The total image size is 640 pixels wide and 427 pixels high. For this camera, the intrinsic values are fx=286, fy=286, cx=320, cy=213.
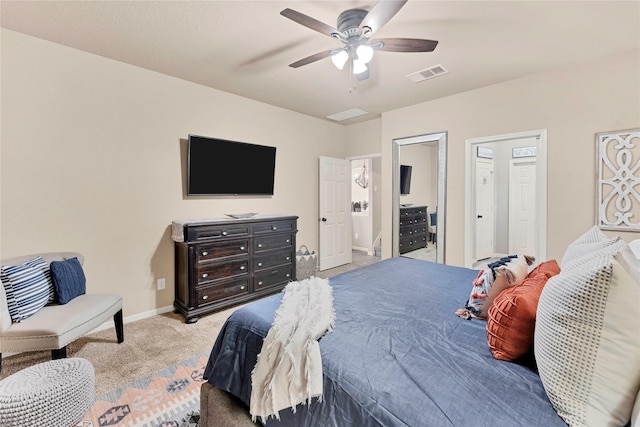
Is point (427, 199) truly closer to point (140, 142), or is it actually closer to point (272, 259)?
point (272, 259)

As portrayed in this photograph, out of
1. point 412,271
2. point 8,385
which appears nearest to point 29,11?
point 8,385

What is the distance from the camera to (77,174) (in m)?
2.75

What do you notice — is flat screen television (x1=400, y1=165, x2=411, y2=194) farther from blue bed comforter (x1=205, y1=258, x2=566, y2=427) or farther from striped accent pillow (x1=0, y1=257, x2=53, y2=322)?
striped accent pillow (x1=0, y1=257, x2=53, y2=322)

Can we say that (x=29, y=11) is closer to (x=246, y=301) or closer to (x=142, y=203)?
(x=142, y=203)

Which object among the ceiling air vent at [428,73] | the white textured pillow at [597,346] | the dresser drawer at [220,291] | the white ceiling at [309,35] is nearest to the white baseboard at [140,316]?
the dresser drawer at [220,291]

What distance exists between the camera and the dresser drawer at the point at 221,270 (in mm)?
3143

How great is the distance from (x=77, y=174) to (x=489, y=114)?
4.63 metres

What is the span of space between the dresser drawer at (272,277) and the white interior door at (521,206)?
4003mm

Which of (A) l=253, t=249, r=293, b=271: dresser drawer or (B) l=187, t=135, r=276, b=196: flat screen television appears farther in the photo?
(A) l=253, t=249, r=293, b=271: dresser drawer

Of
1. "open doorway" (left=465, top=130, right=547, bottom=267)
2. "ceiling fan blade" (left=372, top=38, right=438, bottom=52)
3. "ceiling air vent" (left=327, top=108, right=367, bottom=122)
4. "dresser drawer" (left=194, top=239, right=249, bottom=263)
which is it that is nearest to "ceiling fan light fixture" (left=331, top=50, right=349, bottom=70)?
"ceiling fan blade" (left=372, top=38, right=438, bottom=52)

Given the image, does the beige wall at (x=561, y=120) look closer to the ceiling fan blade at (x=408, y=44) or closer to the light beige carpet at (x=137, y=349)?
the ceiling fan blade at (x=408, y=44)

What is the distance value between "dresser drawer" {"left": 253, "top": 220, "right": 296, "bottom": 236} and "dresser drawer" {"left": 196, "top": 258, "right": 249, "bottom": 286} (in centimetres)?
40

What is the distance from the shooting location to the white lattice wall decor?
8.93 feet

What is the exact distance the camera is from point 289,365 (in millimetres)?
1169
